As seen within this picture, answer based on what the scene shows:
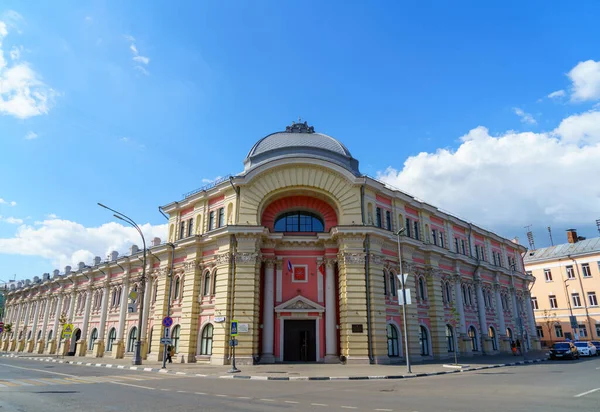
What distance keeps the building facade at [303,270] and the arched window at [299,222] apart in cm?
9

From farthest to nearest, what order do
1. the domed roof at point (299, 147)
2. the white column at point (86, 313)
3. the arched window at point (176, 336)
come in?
the white column at point (86, 313), the domed roof at point (299, 147), the arched window at point (176, 336)

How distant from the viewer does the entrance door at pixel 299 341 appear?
101 feet

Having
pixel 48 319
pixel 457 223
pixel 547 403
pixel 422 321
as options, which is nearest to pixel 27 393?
pixel 547 403

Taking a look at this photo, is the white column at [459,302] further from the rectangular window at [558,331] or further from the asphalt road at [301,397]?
the rectangular window at [558,331]

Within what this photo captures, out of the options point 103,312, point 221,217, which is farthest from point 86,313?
point 221,217

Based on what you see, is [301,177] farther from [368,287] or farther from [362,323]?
[362,323]

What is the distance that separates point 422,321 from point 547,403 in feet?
79.2

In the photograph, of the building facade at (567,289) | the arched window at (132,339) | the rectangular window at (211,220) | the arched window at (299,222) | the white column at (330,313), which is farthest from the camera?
the building facade at (567,289)

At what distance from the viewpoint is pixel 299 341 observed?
3111 centimetres

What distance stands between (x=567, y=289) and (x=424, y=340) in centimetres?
4054

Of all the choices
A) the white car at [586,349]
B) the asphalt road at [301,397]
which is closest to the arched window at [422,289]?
the white car at [586,349]

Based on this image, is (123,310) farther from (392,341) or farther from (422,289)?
(422,289)

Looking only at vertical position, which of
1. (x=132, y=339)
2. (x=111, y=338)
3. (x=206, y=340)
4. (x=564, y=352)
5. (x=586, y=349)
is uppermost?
(x=111, y=338)

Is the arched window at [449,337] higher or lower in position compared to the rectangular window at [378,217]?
lower
